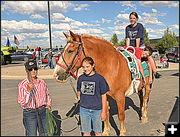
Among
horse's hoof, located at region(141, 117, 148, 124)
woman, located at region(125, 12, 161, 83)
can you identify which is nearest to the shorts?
horse's hoof, located at region(141, 117, 148, 124)

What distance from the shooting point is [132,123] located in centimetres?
489

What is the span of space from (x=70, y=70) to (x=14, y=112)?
3.68 meters

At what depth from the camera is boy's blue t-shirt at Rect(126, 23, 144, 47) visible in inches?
190

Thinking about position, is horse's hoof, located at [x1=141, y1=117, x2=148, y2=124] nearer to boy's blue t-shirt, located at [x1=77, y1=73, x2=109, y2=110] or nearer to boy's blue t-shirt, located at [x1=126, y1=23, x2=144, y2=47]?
boy's blue t-shirt, located at [x1=126, y1=23, x2=144, y2=47]

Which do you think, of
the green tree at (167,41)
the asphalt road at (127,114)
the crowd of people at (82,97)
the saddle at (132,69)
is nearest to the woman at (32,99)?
the crowd of people at (82,97)

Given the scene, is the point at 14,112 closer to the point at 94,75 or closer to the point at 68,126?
the point at 68,126

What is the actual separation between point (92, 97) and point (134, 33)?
8.66 ft

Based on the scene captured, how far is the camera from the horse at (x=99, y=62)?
330cm

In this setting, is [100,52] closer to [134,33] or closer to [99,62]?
[99,62]

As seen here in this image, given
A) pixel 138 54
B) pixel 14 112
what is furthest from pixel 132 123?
pixel 14 112

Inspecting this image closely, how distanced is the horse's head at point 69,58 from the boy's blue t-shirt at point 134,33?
208 cm

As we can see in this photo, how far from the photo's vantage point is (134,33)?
192 inches

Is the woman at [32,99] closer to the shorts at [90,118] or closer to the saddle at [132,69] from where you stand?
the shorts at [90,118]

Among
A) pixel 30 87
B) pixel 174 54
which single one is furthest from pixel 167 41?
pixel 30 87
